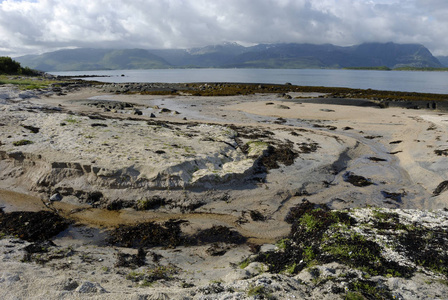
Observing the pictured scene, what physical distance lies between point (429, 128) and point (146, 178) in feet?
63.5

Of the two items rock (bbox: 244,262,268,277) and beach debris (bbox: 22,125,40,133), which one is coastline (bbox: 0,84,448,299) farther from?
beach debris (bbox: 22,125,40,133)

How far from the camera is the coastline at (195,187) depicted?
15.3ft

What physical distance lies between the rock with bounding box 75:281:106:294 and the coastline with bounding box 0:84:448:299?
0.08 ft

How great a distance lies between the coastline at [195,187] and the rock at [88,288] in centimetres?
3

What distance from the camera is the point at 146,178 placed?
8.64 meters

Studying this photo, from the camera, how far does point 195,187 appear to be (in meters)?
8.73

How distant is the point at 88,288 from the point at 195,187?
502cm

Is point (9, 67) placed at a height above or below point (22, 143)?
above

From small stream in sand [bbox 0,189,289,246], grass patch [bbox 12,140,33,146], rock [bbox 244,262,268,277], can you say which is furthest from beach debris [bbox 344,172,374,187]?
grass patch [bbox 12,140,33,146]

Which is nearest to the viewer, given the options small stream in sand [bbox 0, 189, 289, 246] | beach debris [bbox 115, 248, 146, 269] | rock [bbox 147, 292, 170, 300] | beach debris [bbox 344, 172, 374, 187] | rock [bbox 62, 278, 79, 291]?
rock [bbox 147, 292, 170, 300]

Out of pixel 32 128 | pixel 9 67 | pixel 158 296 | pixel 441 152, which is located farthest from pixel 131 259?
pixel 9 67

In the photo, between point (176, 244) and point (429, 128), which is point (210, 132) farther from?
point (429, 128)

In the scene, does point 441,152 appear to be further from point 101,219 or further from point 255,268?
point 101,219

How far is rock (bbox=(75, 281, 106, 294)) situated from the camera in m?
3.83
